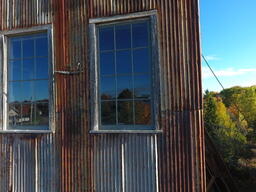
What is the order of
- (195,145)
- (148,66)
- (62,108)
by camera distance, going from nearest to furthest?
(195,145) < (148,66) < (62,108)

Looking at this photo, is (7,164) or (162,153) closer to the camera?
(162,153)

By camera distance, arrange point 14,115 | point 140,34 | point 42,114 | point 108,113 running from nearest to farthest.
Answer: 1. point 140,34
2. point 108,113
3. point 42,114
4. point 14,115

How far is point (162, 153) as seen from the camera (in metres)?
Answer: 4.60

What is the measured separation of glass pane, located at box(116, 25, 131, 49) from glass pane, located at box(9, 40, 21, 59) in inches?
92.4

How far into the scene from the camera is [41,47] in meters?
5.49

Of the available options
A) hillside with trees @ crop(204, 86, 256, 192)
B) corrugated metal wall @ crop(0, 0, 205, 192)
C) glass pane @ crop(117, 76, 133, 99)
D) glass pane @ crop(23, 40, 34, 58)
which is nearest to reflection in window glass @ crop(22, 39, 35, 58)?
glass pane @ crop(23, 40, 34, 58)

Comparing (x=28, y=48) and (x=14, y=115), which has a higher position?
(x=28, y=48)

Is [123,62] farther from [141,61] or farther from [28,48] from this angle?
[28,48]

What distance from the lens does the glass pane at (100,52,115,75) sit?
5023 millimetres

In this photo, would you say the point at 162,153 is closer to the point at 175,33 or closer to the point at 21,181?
the point at 175,33

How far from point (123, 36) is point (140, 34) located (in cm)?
35

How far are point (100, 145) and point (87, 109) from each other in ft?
2.49

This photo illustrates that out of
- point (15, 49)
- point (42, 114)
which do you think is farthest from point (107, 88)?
point (15, 49)

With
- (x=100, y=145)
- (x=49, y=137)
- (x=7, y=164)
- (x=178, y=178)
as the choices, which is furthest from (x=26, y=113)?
(x=178, y=178)
